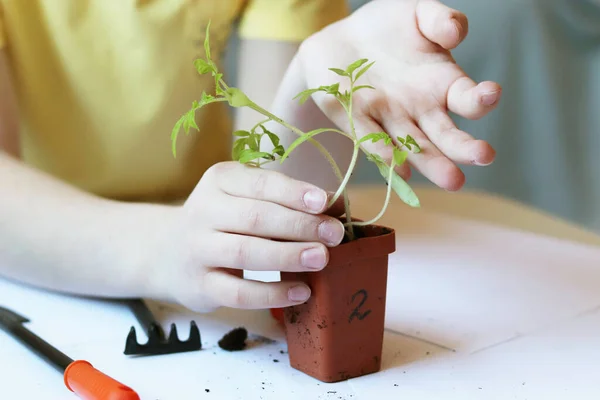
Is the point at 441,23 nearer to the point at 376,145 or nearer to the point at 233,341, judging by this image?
A: the point at 376,145

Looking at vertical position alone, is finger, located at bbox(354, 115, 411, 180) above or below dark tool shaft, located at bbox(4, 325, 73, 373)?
above

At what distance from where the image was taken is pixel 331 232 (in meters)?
0.50

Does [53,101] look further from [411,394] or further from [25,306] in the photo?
[411,394]

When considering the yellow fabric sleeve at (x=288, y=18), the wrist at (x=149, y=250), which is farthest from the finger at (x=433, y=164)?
the yellow fabric sleeve at (x=288, y=18)

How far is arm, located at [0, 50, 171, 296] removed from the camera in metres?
0.68

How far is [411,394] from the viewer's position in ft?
1.71

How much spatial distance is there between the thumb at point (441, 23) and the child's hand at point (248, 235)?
0.18 m

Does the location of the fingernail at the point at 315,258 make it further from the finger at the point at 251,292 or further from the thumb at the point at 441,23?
Answer: the thumb at the point at 441,23

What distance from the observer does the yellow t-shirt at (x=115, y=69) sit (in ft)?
3.27

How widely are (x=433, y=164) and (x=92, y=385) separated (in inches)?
11.8

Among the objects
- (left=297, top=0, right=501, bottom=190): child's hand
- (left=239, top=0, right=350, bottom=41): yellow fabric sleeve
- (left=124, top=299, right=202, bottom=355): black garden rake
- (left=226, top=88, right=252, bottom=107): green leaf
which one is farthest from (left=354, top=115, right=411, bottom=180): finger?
(left=239, top=0, right=350, bottom=41): yellow fabric sleeve

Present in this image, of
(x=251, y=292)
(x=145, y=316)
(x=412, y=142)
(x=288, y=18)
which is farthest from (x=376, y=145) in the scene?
(x=288, y=18)

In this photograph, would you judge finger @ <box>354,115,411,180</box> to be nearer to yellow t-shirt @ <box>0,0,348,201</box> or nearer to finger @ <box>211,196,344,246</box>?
finger @ <box>211,196,344,246</box>

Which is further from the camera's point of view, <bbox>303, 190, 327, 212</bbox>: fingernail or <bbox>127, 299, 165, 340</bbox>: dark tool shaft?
<bbox>127, 299, 165, 340</bbox>: dark tool shaft
